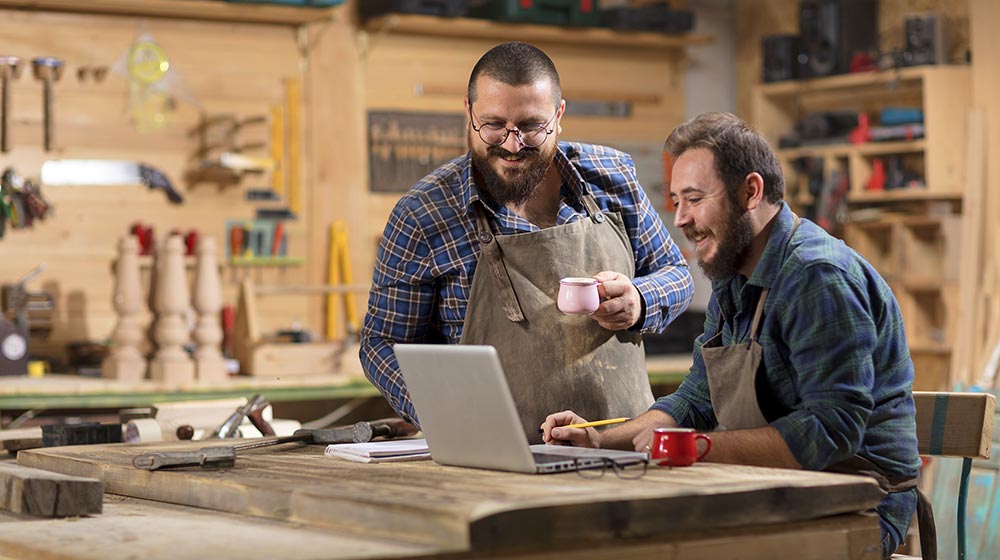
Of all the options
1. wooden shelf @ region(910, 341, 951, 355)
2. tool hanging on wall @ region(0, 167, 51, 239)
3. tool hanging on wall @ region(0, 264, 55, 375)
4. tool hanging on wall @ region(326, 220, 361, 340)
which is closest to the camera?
tool hanging on wall @ region(0, 264, 55, 375)

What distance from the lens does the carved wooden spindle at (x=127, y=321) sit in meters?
5.45

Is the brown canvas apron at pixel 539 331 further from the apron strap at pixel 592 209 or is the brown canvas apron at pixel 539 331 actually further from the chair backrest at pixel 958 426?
the chair backrest at pixel 958 426

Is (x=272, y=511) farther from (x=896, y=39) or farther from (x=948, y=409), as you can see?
(x=896, y=39)

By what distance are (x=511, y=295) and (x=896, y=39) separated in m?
4.67

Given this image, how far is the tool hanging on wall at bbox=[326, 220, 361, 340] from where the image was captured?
255 inches

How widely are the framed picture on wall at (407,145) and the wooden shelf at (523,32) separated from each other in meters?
0.40

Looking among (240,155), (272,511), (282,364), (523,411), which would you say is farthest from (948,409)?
(240,155)

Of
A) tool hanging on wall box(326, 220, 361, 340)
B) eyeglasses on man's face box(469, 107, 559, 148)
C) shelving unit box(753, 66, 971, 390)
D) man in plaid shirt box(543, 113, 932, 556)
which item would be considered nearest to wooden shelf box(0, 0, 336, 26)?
tool hanging on wall box(326, 220, 361, 340)

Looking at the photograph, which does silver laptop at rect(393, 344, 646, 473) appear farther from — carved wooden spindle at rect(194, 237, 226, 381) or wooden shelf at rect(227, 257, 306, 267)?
wooden shelf at rect(227, 257, 306, 267)

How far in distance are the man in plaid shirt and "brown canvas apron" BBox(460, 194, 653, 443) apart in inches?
15.5

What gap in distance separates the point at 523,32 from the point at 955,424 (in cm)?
436

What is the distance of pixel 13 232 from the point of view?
5879mm

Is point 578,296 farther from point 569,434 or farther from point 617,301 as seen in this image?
point 569,434

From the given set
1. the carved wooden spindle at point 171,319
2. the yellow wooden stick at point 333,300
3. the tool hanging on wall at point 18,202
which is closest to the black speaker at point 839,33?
the yellow wooden stick at point 333,300
